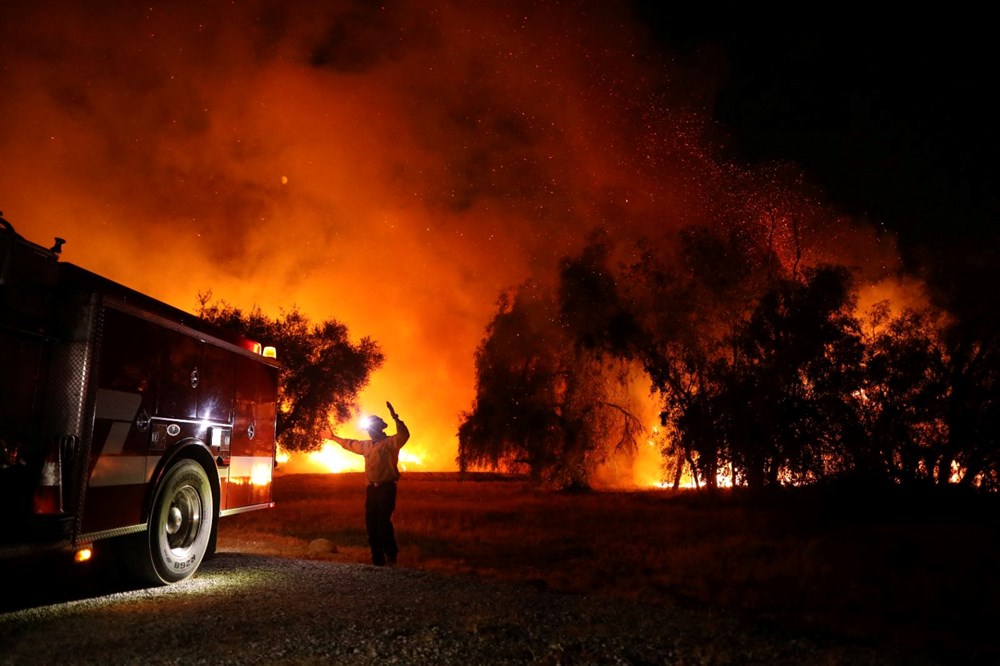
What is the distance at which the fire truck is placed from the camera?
5.88 metres

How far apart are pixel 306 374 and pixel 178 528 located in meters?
22.1

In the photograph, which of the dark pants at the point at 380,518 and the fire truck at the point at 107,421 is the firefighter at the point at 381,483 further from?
the fire truck at the point at 107,421

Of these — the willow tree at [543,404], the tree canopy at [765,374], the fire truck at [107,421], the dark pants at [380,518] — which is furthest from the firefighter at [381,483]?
the willow tree at [543,404]

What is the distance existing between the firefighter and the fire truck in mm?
1957

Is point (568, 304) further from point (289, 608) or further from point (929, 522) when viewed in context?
point (289, 608)

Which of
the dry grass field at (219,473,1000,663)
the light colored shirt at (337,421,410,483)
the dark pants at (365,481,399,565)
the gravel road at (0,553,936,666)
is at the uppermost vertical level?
the light colored shirt at (337,421,410,483)

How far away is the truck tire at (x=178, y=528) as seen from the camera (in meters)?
7.42

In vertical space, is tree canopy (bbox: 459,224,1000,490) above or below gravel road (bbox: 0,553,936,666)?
above

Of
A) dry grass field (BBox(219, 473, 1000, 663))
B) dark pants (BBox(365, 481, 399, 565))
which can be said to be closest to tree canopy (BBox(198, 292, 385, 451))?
dry grass field (BBox(219, 473, 1000, 663))

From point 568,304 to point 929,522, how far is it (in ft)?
50.0

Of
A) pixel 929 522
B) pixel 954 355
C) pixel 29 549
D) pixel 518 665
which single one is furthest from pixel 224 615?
pixel 954 355

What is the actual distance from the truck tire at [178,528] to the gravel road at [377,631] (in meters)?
0.25

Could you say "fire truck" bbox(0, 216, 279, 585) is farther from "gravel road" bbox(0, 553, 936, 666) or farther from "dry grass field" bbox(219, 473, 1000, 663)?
"dry grass field" bbox(219, 473, 1000, 663)

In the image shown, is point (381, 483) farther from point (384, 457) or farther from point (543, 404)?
point (543, 404)
